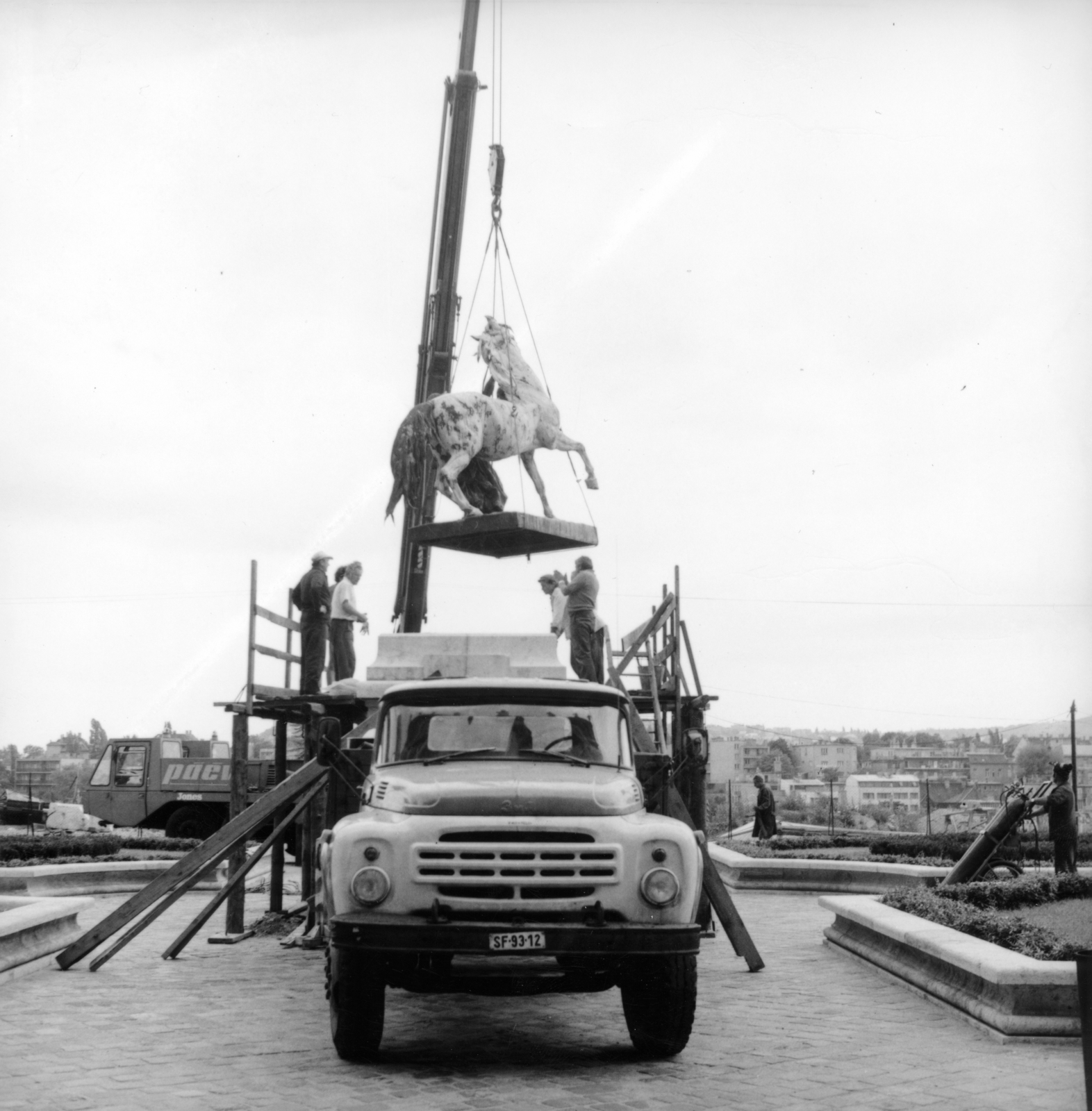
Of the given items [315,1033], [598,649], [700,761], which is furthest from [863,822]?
[315,1033]

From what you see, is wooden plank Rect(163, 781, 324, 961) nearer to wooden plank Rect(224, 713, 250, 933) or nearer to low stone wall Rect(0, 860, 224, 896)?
wooden plank Rect(224, 713, 250, 933)

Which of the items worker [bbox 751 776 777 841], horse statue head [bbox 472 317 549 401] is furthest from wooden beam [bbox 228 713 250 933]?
worker [bbox 751 776 777 841]

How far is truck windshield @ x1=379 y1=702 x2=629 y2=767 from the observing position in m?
8.92

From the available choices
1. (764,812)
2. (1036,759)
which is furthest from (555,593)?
(1036,759)

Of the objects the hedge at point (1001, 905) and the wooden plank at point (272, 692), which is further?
the wooden plank at point (272, 692)

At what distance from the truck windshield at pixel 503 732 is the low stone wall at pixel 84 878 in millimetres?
9149

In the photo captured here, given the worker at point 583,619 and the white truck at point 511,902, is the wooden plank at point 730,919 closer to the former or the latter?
the white truck at point 511,902

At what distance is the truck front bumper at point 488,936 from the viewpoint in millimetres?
7363

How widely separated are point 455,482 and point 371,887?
24.4ft

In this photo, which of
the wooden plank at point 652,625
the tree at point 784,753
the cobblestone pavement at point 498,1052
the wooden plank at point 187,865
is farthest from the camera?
the tree at point 784,753

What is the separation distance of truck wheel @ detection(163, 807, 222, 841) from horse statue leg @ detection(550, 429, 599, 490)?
16.8m

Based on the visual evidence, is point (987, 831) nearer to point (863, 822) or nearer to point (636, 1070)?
point (636, 1070)

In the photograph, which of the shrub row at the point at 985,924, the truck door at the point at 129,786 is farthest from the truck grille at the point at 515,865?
the truck door at the point at 129,786

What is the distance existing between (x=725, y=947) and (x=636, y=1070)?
19.0 ft
